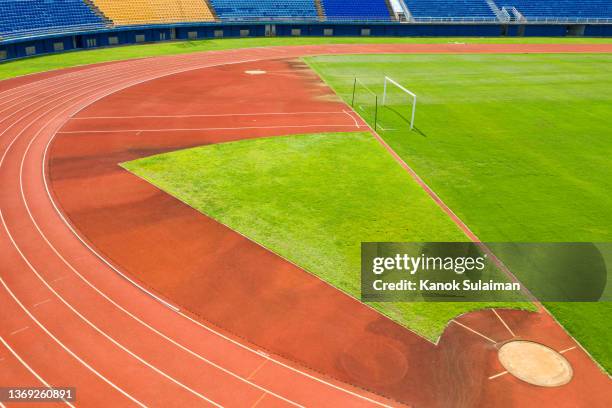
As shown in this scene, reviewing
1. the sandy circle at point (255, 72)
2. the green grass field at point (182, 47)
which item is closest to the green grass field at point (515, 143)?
the sandy circle at point (255, 72)

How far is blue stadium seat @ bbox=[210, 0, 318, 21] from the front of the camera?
243 ft

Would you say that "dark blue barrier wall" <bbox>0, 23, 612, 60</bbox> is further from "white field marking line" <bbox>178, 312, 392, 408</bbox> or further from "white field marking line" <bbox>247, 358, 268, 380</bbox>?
"white field marking line" <bbox>247, 358, 268, 380</bbox>

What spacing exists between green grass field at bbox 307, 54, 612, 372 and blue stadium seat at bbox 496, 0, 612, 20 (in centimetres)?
2653

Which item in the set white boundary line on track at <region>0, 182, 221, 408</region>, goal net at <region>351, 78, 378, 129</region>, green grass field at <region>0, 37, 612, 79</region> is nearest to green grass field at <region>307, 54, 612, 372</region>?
goal net at <region>351, 78, 378, 129</region>

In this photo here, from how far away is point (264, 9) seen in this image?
75812 mm

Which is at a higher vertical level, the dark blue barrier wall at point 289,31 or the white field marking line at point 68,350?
the dark blue barrier wall at point 289,31

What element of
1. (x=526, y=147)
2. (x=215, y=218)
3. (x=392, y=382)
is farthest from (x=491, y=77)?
(x=392, y=382)

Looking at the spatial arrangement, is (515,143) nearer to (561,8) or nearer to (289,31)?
(289,31)

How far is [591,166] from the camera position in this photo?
29.8 meters

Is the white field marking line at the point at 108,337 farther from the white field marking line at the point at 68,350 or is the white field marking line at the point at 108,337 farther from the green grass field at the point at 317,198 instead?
the green grass field at the point at 317,198

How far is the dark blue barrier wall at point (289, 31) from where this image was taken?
62875 millimetres

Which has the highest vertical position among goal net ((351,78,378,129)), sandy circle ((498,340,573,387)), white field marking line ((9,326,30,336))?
goal net ((351,78,378,129))

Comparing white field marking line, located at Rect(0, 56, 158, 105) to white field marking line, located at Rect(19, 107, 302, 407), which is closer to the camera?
white field marking line, located at Rect(19, 107, 302, 407)

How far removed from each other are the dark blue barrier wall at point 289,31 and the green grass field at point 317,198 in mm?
40645
